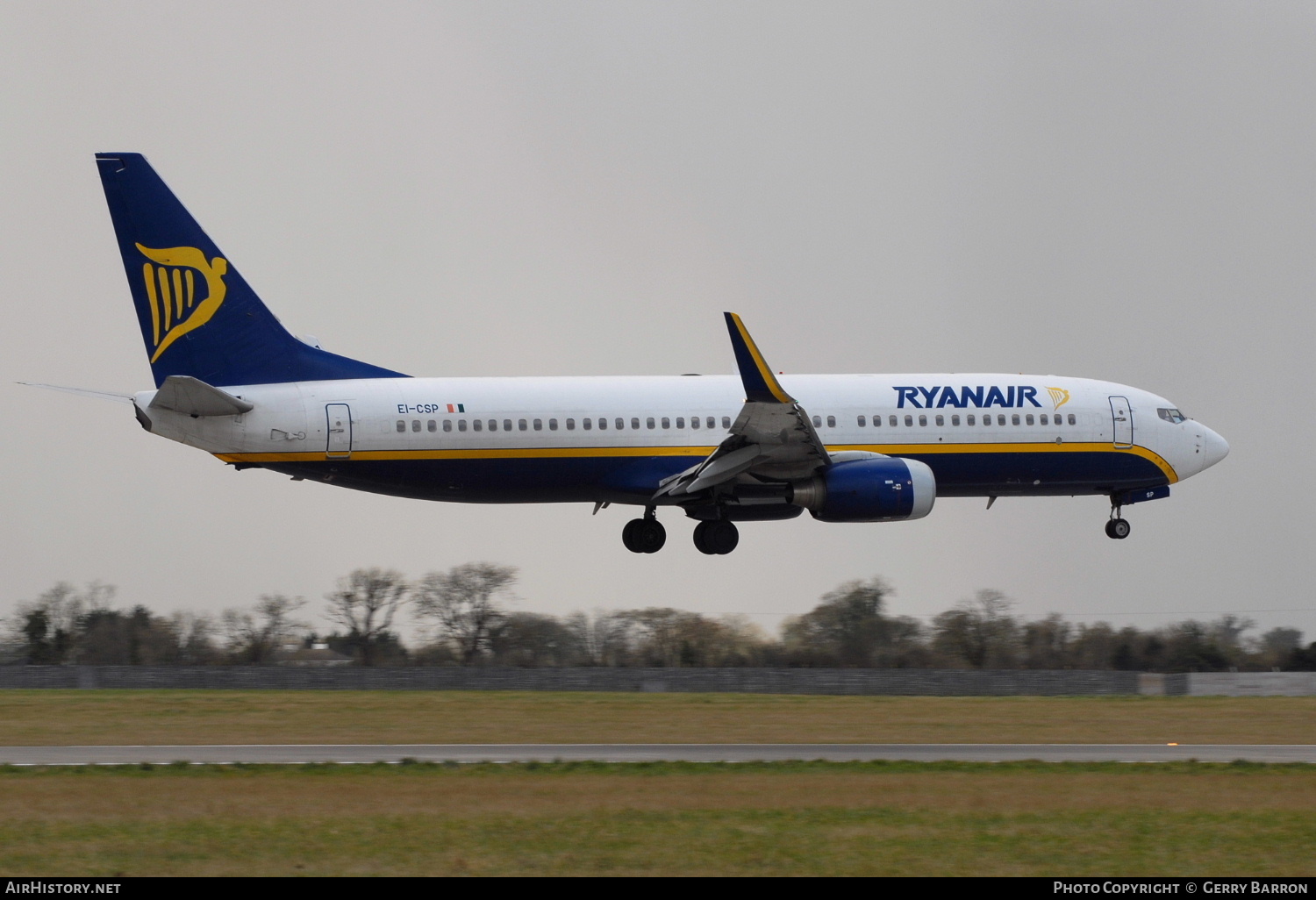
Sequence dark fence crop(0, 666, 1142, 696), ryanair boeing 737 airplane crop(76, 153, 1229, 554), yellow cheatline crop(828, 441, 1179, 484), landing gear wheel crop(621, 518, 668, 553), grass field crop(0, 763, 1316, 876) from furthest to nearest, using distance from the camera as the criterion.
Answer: dark fence crop(0, 666, 1142, 696), landing gear wheel crop(621, 518, 668, 553), yellow cheatline crop(828, 441, 1179, 484), ryanair boeing 737 airplane crop(76, 153, 1229, 554), grass field crop(0, 763, 1316, 876)

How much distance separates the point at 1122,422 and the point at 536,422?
17412 millimetres

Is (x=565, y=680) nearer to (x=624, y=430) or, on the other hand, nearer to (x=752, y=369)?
(x=624, y=430)

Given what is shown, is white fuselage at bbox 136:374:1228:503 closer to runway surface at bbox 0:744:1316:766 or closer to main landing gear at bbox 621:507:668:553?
main landing gear at bbox 621:507:668:553

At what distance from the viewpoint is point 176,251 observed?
41438mm

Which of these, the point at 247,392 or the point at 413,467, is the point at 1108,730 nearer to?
the point at 413,467

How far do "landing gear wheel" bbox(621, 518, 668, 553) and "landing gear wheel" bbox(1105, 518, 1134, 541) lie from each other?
13.8 meters

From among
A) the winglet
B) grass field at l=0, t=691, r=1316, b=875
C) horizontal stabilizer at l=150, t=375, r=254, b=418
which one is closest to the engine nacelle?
the winglet

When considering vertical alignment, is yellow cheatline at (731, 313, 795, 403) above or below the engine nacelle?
above

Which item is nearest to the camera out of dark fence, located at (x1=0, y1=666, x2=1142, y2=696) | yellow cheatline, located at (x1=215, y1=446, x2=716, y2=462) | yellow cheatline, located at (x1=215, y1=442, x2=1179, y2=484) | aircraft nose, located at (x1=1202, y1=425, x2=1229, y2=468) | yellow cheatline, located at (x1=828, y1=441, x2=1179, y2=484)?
yellow cheatline, located at (x1=215, y1=446, x2=716, y2=462)

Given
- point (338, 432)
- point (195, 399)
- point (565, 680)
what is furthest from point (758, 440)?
point (195, 399)

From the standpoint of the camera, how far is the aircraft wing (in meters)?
38.8

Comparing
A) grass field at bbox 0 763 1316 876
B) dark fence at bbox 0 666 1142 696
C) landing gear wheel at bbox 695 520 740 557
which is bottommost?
grass field at bbox 0 763 1316 876

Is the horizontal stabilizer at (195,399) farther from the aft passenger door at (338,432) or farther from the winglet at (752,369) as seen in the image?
the winglet at (752,369)

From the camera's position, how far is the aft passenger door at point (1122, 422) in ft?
155
